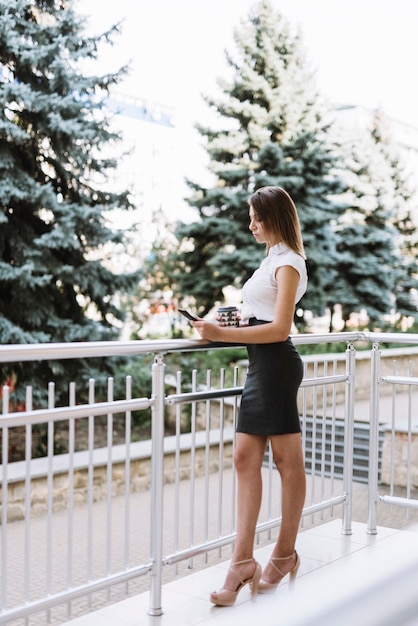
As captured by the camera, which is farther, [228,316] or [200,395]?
[200,395]

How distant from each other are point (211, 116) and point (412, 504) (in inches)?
446

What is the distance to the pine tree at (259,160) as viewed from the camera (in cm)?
1344

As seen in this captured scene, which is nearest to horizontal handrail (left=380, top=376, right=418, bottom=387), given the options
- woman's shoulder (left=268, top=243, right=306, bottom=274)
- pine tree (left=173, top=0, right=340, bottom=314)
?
woman's shoulder (left=268, top=243, right=306, bottom=274)

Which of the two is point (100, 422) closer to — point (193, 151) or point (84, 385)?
point (84, 385)

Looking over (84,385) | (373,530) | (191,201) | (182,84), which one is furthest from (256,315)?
(182,84)

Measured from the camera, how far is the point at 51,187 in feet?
29.4

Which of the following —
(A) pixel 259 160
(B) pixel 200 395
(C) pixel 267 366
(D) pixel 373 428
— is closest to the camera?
(C) pixel 267 366

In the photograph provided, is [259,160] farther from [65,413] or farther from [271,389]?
[65,413]

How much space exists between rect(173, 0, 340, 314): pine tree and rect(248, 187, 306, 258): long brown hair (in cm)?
1049

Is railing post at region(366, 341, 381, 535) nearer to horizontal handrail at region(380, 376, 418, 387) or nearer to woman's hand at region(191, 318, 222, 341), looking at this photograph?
horizontal handrail at region(380, 376, 418, 387)

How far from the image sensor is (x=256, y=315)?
2758 mm

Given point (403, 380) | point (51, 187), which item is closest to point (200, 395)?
point (403, 380)

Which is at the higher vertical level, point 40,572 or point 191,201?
point 191,201

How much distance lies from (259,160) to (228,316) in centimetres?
1114
